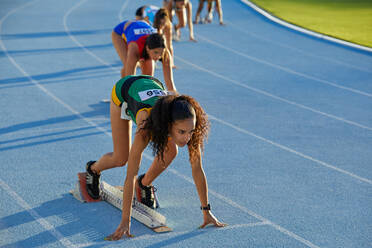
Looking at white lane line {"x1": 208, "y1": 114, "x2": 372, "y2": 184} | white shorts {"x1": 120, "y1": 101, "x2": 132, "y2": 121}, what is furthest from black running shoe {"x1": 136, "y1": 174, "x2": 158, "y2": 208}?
white lane line {"x1": 208, "y1": 114, "x2": 372, "y2": 184}

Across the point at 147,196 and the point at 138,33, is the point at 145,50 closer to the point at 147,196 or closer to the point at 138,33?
the point at 138,33

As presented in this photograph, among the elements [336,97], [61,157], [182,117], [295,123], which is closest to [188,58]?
[336,97]

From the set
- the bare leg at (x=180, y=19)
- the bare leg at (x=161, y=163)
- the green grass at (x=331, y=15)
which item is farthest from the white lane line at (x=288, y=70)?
the bare leg at (x=161, y=163)

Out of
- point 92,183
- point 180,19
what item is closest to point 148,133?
point 92,183

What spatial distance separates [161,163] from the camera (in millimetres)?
5051

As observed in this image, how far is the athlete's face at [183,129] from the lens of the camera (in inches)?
156

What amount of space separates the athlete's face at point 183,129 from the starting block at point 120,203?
1.06 metres

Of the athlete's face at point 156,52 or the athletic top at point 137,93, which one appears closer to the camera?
the athletic top at point 137,93

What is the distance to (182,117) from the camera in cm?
394

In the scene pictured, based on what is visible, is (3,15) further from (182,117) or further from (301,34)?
(182,117)

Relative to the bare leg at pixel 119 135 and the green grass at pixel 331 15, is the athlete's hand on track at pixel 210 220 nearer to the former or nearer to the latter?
the bare leg at pixel 119 135

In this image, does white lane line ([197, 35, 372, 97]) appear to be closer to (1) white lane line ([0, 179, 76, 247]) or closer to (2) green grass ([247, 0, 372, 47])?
(2) green grass ([247, 0, 372, 47])

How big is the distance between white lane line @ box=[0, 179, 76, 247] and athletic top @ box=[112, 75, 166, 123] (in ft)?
3.90

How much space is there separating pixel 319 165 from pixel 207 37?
9.48 metres
